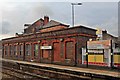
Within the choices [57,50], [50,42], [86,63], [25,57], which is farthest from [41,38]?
[86,63]

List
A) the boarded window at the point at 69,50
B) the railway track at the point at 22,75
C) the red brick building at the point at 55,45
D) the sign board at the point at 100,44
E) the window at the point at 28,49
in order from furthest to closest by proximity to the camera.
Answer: the window at the point at 28,49 < the boarded window at the point at 69,50 < the red brick building at the point at 55,45 < the sign board at the point at 100,44 < the railway track at the point at 22,75

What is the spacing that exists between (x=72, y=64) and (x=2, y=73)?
8.59 m

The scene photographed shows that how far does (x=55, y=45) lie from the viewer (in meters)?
24.8

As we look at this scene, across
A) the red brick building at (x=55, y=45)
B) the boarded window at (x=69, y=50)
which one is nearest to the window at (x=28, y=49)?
the red brick building at (x=55, y=45)

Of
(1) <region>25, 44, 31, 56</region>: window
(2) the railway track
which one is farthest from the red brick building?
(2) the railway track

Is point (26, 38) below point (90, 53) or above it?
above

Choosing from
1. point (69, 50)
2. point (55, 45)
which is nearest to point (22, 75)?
point (69, 50)

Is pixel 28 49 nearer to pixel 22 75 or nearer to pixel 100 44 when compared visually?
pixel 22 75

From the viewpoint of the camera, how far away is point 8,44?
39562mm

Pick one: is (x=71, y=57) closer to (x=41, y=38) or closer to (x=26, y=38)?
(x=41, y=38)

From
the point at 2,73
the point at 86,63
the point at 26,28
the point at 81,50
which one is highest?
the point at 26,28

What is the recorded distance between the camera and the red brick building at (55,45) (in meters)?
21.5

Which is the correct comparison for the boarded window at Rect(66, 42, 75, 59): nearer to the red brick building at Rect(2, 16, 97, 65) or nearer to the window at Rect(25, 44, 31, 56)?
the red brick building at Rect(2, 16, 97, 65)

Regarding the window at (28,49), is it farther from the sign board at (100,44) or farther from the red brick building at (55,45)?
the sign board at (100,44)
